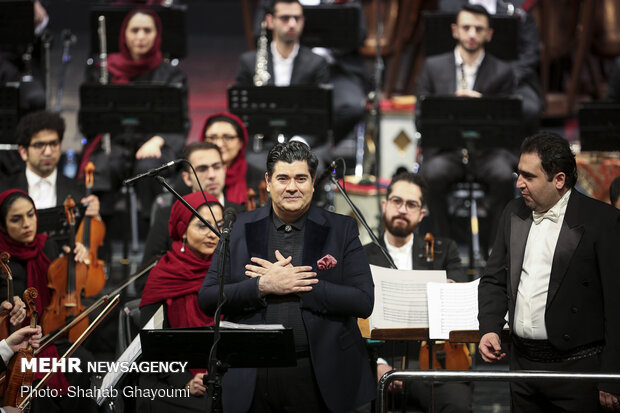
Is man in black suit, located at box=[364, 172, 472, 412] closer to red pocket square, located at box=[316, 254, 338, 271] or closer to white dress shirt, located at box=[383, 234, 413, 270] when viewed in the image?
white dress shirt, located at box=[383, 234, 413, 270]

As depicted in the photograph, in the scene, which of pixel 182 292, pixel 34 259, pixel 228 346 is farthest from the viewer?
pixel 34 259

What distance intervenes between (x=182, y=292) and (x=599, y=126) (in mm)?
3265

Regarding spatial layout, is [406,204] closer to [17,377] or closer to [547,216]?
[547,216]

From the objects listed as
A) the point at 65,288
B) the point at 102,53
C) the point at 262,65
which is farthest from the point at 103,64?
the point at 65,288

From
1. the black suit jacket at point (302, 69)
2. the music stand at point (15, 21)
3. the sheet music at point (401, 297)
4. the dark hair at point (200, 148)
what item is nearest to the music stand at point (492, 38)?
the black suit jacket at point (302, 69)

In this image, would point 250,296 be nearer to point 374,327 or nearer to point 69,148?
point 374,327

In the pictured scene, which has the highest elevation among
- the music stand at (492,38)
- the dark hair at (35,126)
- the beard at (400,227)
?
the music stand at (492,38)

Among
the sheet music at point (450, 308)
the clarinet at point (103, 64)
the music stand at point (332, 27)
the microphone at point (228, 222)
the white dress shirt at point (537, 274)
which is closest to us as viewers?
the microphone at point (228, 222)

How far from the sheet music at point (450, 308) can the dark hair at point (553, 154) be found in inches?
25.8

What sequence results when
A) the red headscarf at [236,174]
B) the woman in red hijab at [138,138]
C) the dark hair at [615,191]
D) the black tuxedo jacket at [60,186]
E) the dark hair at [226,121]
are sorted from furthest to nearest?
the woman in red hijab at [138,138]
the dark hair at [226,121]
the red headscarf at [236,174]
the black tuxedo jacket at [60,186]
the dark hair at [615,191]

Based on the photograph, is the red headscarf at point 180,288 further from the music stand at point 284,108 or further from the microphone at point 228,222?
the music stand at point 284,108

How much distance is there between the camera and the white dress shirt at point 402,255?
483 centimetres

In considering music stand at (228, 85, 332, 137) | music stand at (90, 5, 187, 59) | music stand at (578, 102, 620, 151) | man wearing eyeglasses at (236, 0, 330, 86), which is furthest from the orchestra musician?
music stand at (578, 102, 620, 151)

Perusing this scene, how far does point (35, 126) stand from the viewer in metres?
5.55
